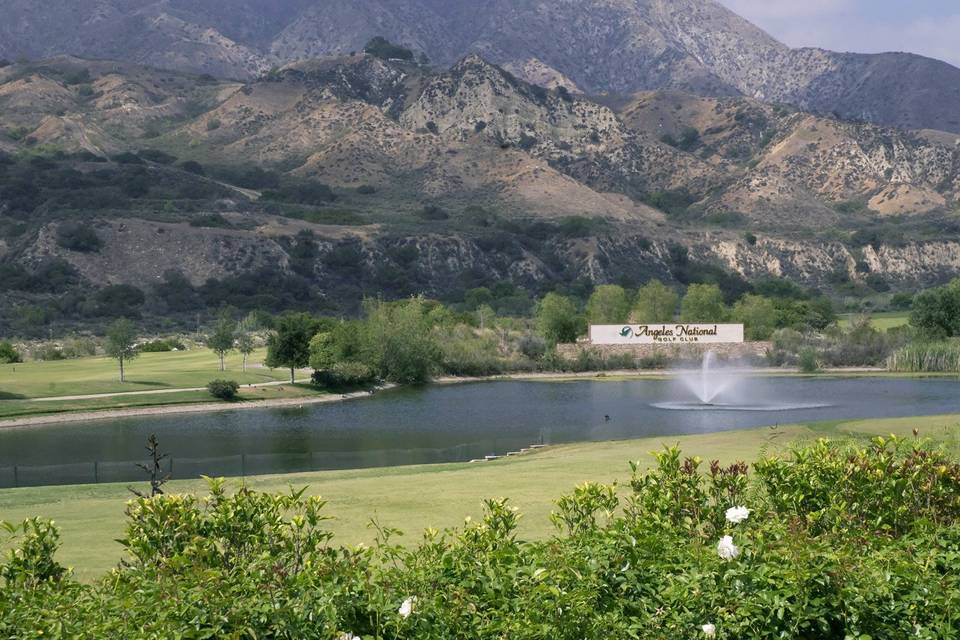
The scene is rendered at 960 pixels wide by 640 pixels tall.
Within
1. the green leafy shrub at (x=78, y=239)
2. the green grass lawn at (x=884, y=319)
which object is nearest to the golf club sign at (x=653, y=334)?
the green grass lawn at (x=884, y=319)

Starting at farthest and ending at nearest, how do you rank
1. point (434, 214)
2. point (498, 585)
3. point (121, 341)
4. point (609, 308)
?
point (434, 214) < point (609, 308) < point (121, 341) < point (498, 585)

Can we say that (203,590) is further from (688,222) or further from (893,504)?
(688,222)

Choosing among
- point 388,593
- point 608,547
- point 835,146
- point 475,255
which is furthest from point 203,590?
point 835,146

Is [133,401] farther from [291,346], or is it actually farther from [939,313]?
[939,313]

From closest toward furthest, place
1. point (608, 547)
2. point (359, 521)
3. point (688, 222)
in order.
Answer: point (608, 547) → point (359, 521) → point (688, 222)

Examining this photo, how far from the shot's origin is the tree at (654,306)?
99250 millimetres

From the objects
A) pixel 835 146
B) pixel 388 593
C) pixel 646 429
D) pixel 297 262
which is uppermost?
pixel 835 146

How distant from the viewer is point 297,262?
132125 millimetres

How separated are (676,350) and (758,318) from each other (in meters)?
9.12

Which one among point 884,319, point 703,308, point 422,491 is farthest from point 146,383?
point 884,319

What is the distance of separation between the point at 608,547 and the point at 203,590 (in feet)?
10.5

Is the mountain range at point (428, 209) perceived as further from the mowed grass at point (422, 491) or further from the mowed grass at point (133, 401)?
the mowed grass at point (422, 491)

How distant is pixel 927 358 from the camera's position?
82.4 m

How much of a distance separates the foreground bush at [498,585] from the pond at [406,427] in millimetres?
26064
